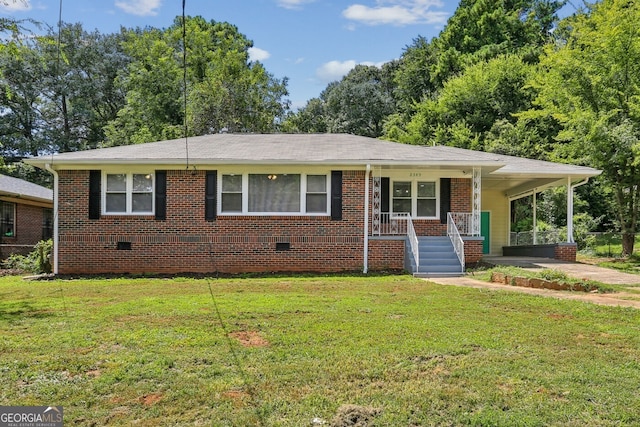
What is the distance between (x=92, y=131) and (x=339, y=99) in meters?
21.3

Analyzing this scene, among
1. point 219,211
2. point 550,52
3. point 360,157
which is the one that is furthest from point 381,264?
point 550,52

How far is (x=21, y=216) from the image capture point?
2005cm

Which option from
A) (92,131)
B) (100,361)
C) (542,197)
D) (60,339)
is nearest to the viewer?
(100,361)

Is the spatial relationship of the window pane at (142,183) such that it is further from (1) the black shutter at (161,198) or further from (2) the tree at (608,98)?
(2) the tree at (608,98)

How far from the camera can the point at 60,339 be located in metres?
5.70

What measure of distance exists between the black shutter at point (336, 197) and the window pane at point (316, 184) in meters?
0.31

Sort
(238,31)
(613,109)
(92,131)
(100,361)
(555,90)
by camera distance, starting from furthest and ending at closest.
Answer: (238,31), (92,131), (555,90), (613,109), (100,361)

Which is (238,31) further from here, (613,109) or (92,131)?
(613,109)

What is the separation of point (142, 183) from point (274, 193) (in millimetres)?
3636

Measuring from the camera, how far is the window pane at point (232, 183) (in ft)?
44.6

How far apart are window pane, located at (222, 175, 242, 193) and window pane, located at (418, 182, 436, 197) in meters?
5.24

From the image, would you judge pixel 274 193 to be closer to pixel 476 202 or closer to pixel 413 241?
pixel 413 241

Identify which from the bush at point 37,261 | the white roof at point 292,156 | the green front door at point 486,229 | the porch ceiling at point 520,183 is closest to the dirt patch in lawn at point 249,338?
the white roof at point 292,156

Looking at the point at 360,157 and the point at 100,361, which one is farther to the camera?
the point at 360,157
